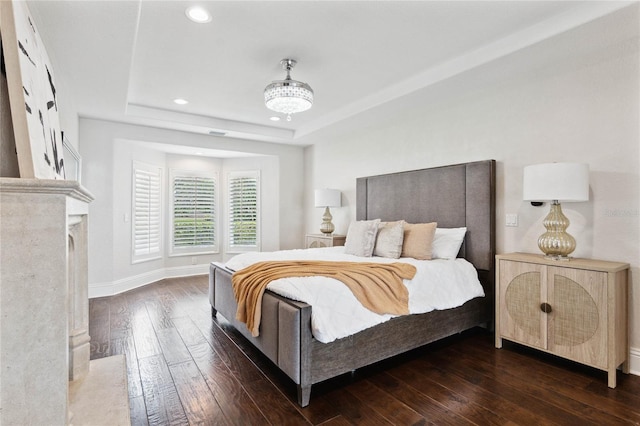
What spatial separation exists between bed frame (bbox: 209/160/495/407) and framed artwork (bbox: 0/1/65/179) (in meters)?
1.61

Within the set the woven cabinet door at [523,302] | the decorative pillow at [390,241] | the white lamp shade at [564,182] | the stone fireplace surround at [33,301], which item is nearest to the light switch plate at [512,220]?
the woven cabinet door at [523,302]

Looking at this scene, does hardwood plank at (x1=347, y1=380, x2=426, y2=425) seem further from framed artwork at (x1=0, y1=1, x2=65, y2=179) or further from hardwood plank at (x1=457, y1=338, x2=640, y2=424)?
framed artwork at (x1=0, y1=1, x2=65, y2=179)

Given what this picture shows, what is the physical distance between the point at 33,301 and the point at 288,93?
2.40 meters

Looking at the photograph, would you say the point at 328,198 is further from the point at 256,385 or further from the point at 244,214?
the point at 256,385

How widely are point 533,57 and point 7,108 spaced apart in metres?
3.69

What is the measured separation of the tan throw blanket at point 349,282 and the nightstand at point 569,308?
36.9 inches

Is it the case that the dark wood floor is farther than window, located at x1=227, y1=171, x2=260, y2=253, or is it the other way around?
window, located at x1=227, y1=171, x2=260, y2=253

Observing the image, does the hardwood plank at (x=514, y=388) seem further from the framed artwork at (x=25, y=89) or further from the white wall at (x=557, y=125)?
the framed artwork at (x=25, y=89)

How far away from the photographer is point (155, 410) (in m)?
1.99

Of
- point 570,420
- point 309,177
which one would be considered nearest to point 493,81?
point 570,420

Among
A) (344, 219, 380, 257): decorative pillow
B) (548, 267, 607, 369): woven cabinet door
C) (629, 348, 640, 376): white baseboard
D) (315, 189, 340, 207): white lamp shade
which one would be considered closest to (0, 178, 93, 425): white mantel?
(344, 219, 380, 257): decorative pillow

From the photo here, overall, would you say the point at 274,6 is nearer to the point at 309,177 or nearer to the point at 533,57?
the point at 533,57

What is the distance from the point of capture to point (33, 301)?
55.5 inches

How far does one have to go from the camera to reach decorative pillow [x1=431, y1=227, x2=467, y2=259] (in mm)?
3379
